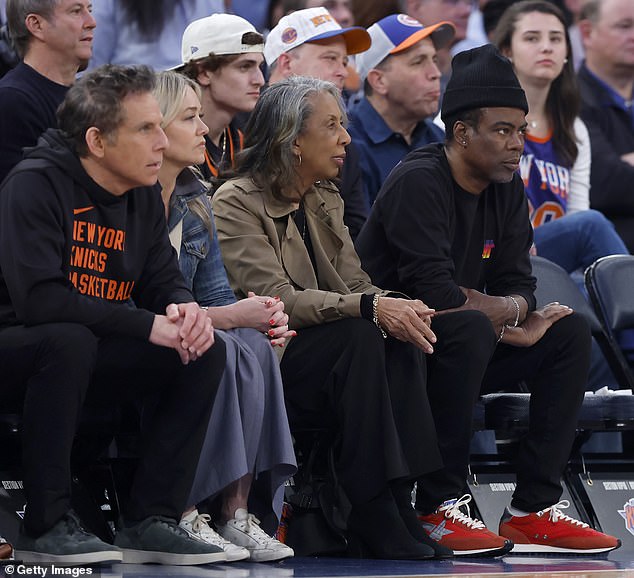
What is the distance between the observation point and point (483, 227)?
5.05 m

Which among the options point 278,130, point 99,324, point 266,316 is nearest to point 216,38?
point 278,130

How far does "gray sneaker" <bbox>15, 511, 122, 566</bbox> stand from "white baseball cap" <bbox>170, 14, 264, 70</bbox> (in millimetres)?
2399

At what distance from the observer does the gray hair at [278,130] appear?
4.75m

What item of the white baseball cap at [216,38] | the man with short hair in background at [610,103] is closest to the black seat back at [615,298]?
the man with short hair in background at [610,103]

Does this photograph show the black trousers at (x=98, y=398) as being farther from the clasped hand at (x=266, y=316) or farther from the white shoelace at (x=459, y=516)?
the white shoelace at (x=459, y=516)

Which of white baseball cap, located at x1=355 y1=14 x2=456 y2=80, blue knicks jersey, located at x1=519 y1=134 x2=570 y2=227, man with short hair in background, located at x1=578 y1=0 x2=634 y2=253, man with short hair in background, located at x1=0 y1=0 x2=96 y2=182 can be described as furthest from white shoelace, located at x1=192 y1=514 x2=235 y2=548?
man with short hair in background, located at x1=578 y1=0 x2=634 y2=253

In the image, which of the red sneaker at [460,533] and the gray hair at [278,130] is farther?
the gray hair at [278,130]

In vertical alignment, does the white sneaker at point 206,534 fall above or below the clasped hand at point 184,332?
below

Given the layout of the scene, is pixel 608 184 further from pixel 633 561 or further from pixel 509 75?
pixel 633 561

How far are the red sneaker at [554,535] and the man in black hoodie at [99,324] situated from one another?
50.8 inches

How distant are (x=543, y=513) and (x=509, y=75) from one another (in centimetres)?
158

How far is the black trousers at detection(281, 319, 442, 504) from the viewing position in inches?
169

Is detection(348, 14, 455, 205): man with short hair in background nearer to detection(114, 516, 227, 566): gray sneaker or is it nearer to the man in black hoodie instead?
the man in black hoodie

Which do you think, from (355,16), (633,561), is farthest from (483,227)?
(355,16)
